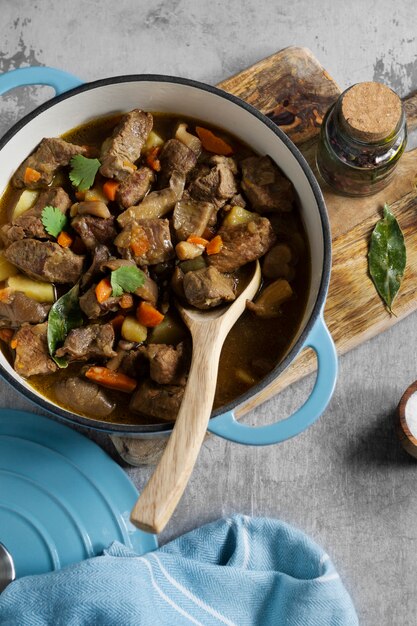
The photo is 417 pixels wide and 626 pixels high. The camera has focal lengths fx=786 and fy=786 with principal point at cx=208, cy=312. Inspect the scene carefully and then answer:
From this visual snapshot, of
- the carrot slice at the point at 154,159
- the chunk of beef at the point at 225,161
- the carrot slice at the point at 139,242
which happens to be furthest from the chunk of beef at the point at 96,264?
the chunk of beef at the point at 225,161

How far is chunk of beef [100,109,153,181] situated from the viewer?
332 cm

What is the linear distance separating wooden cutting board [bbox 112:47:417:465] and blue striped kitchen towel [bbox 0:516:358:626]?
471 millimetres

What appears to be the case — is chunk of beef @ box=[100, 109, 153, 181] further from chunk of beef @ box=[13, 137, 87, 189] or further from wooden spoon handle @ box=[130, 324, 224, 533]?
wooden spoon handle @ box=[130, 324, 224, 533]

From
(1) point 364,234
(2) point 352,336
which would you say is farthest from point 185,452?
(1) point 364,234

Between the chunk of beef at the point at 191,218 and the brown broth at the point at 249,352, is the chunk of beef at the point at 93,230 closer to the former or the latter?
the chunk of beef at the point at 191,218

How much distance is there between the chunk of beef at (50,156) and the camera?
11.1 ft

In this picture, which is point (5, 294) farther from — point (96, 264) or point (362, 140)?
point (362, 140)

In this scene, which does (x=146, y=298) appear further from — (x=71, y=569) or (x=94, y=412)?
(x=71, y=569)

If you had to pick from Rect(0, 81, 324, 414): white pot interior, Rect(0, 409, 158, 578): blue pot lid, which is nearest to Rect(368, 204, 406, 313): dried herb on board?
Rect(0, 81, 324, 414): white pot interior

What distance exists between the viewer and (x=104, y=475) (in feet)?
11.7

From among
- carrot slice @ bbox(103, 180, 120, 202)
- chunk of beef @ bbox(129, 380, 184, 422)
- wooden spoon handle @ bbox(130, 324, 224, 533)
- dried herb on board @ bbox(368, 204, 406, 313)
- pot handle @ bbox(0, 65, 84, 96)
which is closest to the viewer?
wooden spoon handle @ bbox(130, 324, 224, 533)

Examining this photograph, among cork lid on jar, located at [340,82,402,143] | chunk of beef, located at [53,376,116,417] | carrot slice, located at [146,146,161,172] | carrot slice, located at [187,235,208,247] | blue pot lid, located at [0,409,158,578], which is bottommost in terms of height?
blue pot lid, located at [0,409,158,578]

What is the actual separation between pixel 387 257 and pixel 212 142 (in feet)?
3.05

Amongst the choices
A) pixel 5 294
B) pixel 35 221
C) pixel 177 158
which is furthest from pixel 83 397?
pixel 177 158
